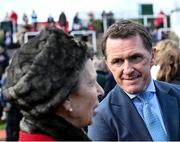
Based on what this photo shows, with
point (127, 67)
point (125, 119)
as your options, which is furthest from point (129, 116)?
point (127, 67)

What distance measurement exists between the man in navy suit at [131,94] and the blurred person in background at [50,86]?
565 mm

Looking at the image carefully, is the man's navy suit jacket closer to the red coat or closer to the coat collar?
the coat collar

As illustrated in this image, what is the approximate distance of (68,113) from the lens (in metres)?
1.57

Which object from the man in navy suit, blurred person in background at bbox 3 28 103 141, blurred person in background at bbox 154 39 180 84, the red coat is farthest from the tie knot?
blurred person in background at bbox 154 39 180 84

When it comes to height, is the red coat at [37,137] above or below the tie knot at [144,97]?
above

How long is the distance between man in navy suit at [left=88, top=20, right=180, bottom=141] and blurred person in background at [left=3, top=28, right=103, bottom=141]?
0.57 meters

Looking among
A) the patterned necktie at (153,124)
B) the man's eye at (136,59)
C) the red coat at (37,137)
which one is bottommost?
the patterned necktie at (153,124)

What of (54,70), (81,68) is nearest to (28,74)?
(54,70)

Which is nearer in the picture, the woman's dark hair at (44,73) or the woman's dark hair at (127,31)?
the woman's dark hair at (44,73)

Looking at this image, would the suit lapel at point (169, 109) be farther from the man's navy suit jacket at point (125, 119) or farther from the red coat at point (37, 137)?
the red coat at point (37, 137)

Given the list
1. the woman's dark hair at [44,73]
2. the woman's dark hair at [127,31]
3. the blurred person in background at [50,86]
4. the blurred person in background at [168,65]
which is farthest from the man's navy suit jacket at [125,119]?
the blurred person in background at [168,65]

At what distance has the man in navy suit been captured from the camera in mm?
2152

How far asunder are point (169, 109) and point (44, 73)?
3.29 ft

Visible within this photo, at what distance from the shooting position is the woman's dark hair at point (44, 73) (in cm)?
146
